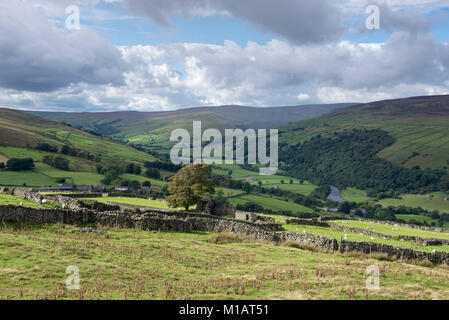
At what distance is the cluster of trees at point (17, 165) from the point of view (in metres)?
97.2

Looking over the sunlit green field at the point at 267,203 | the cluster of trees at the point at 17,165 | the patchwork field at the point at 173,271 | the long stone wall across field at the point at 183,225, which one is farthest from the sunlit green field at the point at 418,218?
the cluster of trees at the point at 17,165

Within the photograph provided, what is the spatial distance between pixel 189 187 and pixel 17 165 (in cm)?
7443

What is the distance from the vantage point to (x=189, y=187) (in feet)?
142

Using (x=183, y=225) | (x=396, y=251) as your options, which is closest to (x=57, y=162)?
(x=183, y=225)

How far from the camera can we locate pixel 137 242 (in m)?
20.3

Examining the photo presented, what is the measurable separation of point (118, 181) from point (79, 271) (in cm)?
8797

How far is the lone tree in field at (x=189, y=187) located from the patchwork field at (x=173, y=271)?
66.5ft

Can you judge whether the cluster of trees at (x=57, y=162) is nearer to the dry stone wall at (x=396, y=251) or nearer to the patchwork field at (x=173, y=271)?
the patchwork field at (x=173, y=271)

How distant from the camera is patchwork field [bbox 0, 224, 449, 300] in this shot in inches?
497

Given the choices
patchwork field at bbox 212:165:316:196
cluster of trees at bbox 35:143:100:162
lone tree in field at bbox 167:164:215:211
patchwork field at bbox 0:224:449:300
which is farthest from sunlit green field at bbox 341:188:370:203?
patchwork field at bbox 0:224:449:300

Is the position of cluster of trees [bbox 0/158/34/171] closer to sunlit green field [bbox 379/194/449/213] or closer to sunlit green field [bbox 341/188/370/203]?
sunlit green field [bbox 341/188/370/203]

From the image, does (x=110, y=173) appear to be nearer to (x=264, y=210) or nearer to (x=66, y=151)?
(x=66, y=151)

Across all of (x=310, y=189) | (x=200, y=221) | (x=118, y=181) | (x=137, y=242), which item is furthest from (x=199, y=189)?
Answer: (x=310, y=189)
